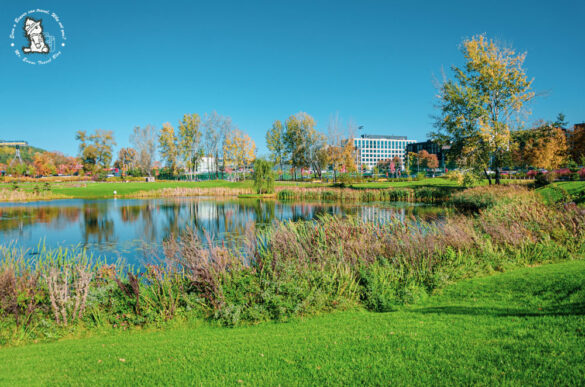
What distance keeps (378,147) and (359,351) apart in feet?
614

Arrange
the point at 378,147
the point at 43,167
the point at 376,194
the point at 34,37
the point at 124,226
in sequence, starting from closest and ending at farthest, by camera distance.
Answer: the point at 34,37
the point at 124,226
the point at 376,194
the point at 43,167
the point at 378,147

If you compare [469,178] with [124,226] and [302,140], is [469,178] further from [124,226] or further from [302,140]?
[302,140]

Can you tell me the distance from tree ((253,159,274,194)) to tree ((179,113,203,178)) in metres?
27.6

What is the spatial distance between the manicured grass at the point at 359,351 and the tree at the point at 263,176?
→ 116 ft

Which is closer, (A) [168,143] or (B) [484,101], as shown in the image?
(B) [484,101]

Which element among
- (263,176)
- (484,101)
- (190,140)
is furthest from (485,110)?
(190,140)

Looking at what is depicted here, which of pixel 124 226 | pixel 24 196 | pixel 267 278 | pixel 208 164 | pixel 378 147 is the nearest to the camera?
pixel 267 278

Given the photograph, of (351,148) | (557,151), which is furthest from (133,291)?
(557,151)

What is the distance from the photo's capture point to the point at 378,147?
184125mm

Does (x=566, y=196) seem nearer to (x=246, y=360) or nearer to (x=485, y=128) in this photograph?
(x=485, y=128)

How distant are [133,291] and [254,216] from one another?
17483 millimetres

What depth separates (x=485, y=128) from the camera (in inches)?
1072

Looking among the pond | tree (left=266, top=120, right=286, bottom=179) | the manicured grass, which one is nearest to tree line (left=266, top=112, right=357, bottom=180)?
tree (left=266, top=120, right=286, bottom=179)

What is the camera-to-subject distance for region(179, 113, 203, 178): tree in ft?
209
